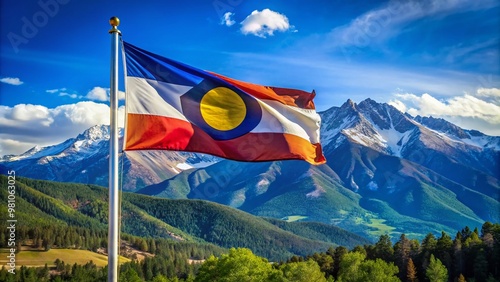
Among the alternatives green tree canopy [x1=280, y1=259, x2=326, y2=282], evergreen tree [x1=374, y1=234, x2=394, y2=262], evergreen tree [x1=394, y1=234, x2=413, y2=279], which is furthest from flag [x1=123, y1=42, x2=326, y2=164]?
evergreen tree [x1=374, y1=234, x2=394, y2=262]

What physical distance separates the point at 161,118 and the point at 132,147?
1.37 metres

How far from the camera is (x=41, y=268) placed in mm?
187750

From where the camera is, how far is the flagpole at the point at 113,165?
1375 centimetres

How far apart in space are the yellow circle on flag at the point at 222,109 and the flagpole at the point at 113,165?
144 inches

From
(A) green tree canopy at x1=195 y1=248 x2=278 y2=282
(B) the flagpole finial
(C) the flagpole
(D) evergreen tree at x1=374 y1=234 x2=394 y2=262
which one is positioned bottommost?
(D) evergreen tree at x1=374 y1=234 x2=394 y2=262

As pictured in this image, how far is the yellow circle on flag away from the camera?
17391 millimetres

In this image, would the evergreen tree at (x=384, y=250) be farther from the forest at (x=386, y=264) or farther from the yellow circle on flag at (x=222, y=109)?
the yellow circle on flag at (x=222, y=109)

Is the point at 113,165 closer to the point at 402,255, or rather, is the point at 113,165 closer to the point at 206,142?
the point at 206,142

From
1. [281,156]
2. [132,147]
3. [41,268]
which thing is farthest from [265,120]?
[41,268]

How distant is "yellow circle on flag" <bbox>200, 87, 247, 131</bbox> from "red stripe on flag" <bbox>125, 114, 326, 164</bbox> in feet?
1.71

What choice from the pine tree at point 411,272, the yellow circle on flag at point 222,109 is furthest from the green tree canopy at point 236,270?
the yellow circle on flag at point 222,109

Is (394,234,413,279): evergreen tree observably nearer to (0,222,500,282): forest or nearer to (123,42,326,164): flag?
(0,222,500,282): forest

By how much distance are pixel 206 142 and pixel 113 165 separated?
373cm

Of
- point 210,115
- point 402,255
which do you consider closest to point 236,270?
point 402,255
